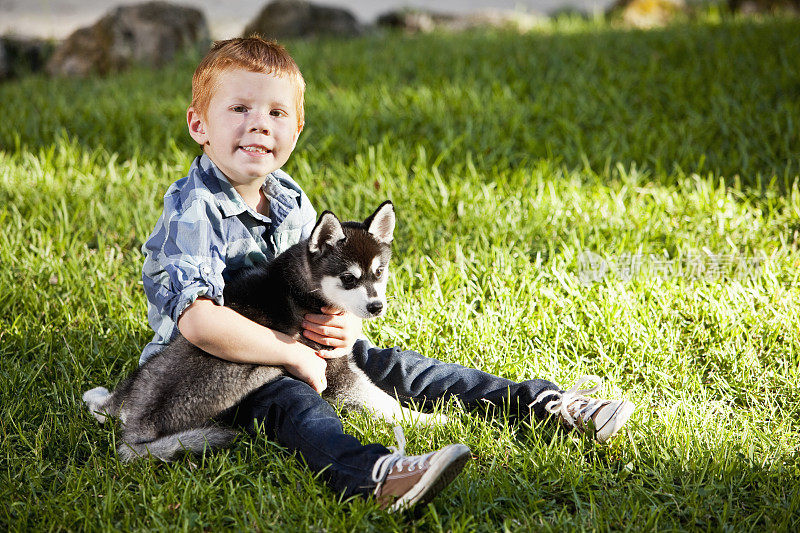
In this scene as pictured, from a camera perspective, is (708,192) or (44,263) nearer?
(44,263)

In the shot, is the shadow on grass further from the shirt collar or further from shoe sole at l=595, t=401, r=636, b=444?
shoe sole at l=595, t=401, r=636, b=444

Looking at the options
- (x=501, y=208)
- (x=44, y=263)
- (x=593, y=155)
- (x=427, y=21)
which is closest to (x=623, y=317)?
(x=501, y=208)

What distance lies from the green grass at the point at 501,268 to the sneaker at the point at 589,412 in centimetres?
9

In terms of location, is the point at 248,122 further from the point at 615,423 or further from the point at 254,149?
the point at 615,423

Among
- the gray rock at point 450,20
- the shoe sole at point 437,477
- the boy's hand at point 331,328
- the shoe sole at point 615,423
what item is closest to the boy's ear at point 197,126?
the boy's hand at point 331,328

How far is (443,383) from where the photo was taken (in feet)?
10.4

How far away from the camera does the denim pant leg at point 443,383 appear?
3035 millimetres

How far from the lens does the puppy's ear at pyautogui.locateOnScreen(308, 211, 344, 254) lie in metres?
2.69

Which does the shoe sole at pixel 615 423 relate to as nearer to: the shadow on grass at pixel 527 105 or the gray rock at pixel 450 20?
the shadow on grass at pixel 527 105

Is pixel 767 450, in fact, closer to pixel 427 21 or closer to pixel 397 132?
pixel 397 132

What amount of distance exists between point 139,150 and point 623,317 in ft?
13.3

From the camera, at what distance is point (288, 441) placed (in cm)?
269

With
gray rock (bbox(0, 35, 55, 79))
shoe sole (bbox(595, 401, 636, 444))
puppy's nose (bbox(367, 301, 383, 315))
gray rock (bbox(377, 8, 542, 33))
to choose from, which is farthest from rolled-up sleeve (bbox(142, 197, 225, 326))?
gray rock (bbox(377, 8, 542, 33))

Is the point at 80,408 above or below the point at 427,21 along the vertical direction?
below
